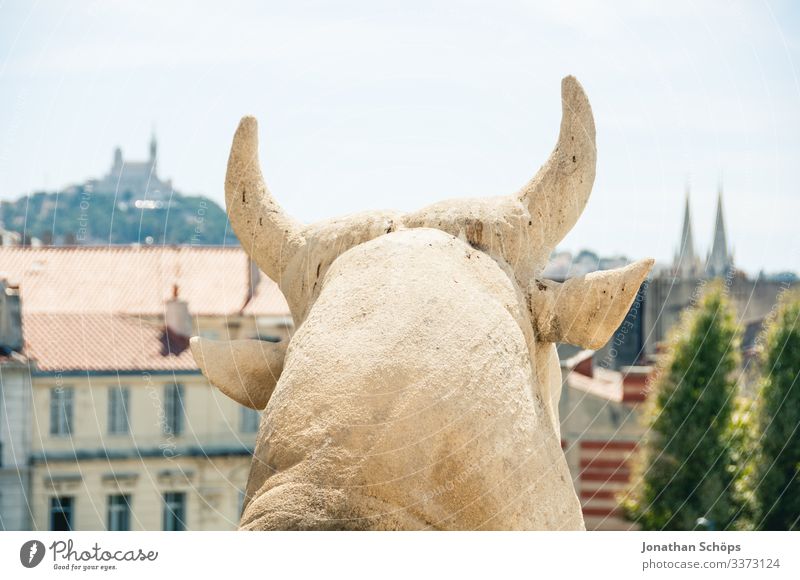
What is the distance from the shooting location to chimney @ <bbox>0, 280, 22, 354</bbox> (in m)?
41.0

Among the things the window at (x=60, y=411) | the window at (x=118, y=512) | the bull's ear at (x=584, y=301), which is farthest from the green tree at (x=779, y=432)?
the bull's ear at (x=584, y=301)

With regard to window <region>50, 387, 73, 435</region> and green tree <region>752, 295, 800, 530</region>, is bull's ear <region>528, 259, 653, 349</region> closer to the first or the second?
green tree <region>752, 295, 800, 530</region>

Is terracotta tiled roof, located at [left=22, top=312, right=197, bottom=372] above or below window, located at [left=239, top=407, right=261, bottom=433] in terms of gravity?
above

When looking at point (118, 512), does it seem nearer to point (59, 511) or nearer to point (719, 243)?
point (59, 511)

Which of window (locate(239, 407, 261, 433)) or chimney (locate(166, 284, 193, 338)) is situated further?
window (locate(239, 407, 261, 433))

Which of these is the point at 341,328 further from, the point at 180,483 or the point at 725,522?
the point at 180,483

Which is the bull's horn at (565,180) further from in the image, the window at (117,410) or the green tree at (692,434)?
the window at (117,410)

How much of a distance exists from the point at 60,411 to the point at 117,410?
5.51ft

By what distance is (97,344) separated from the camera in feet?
134

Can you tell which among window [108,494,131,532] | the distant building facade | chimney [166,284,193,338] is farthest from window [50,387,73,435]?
chimney [166,284,193,338]

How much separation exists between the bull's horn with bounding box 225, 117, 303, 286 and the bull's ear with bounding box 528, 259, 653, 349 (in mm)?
1201

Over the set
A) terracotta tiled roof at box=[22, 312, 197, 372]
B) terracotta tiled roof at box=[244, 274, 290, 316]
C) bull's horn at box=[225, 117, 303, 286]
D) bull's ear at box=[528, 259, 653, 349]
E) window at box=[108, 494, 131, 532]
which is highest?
bull's horn at box=[225, 117, 303, 286]

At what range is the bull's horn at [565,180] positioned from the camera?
22.7 feet
